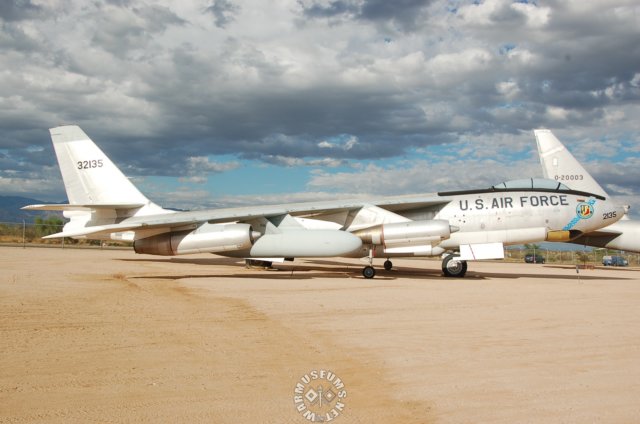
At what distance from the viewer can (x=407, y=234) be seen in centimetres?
1703

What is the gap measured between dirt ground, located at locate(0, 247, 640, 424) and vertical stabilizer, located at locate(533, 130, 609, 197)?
17.9m

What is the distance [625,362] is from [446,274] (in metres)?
13.0

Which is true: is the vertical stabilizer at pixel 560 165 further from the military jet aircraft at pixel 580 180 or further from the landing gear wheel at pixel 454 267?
the landing gear wheel at pixel 454 267

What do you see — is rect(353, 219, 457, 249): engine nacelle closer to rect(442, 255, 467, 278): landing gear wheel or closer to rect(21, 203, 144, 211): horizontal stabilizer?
rect(442, 255, 467, 278): landing gear wheel

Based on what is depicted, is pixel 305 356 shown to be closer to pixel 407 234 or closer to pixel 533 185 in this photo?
pixel 407 234

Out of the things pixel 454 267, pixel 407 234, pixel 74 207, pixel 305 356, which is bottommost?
pixel 305 356

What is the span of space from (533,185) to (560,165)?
1202cm

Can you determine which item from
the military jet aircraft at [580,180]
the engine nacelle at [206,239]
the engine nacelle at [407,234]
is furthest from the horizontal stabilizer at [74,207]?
the military jet aircraft at [580,180]

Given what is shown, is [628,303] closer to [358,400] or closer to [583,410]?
[583,410]

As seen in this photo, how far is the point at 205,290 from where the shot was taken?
13141mm

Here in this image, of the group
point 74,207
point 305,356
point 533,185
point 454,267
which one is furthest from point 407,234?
point 74,207

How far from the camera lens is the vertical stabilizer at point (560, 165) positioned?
92.5ft

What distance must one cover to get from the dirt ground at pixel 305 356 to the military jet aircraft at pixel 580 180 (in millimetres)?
17295

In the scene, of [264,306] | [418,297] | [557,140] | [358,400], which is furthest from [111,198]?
[557,140]
